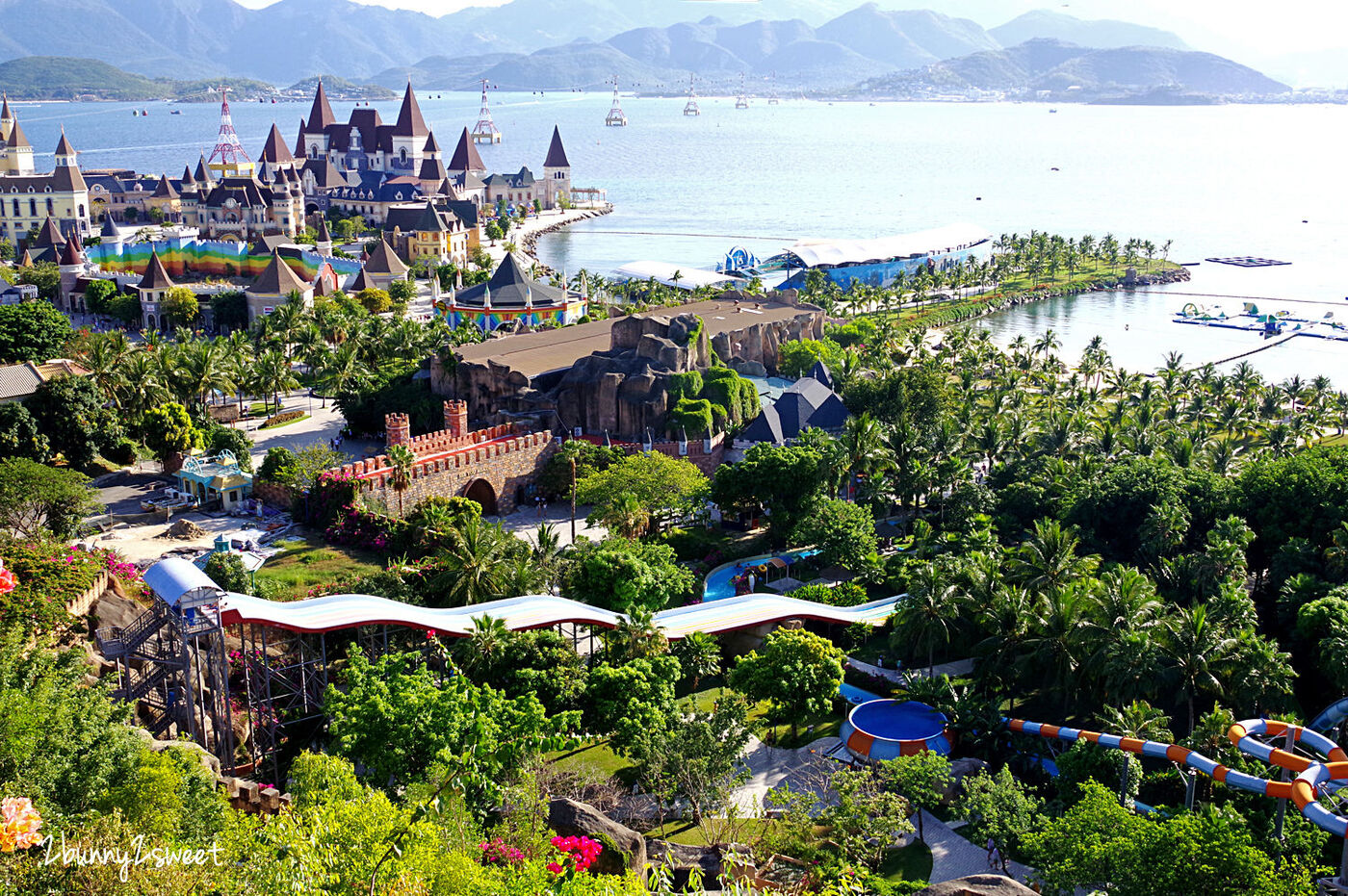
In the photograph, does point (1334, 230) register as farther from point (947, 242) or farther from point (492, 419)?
point (492, 419)

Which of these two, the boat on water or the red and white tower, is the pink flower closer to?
the boat on water

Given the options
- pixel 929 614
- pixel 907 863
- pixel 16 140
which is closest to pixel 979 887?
pixel 907 863

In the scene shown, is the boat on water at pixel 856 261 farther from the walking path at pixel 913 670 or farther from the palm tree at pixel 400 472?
the walking path at pixel 913 670

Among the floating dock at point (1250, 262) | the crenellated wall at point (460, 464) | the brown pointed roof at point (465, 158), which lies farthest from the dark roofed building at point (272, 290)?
the floating dock at point (1250, 262)

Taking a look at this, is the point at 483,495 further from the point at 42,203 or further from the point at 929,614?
the point at 42,203

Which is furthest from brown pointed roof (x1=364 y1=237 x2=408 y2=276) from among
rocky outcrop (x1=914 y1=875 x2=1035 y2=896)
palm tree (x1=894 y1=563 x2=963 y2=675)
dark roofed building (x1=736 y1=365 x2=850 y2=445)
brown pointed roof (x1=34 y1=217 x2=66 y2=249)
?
rocky outcrop (x1=914 y1=875 x2=1035 y2=896)
